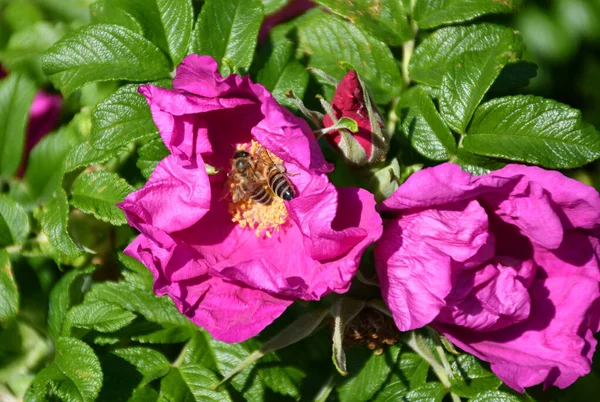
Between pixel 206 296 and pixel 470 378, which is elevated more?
pixel 206 296

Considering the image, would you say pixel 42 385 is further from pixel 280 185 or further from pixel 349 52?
pixel 349 52

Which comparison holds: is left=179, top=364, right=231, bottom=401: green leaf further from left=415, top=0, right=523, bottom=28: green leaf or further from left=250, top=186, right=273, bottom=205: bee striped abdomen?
left=415, top=0, right=523, bottom=28: green leaf

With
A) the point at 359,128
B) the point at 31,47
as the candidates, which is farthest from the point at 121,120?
the point at 31,47

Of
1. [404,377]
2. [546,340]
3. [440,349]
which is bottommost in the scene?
[404,377]

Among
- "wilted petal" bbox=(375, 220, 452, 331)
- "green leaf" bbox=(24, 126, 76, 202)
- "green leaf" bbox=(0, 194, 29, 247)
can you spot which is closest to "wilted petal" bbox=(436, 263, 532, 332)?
"wilted petal" bbox=(375, 220, 452, 331)

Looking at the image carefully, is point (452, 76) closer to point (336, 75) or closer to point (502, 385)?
point (336, 75)

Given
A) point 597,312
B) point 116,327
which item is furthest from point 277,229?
point 597,312
